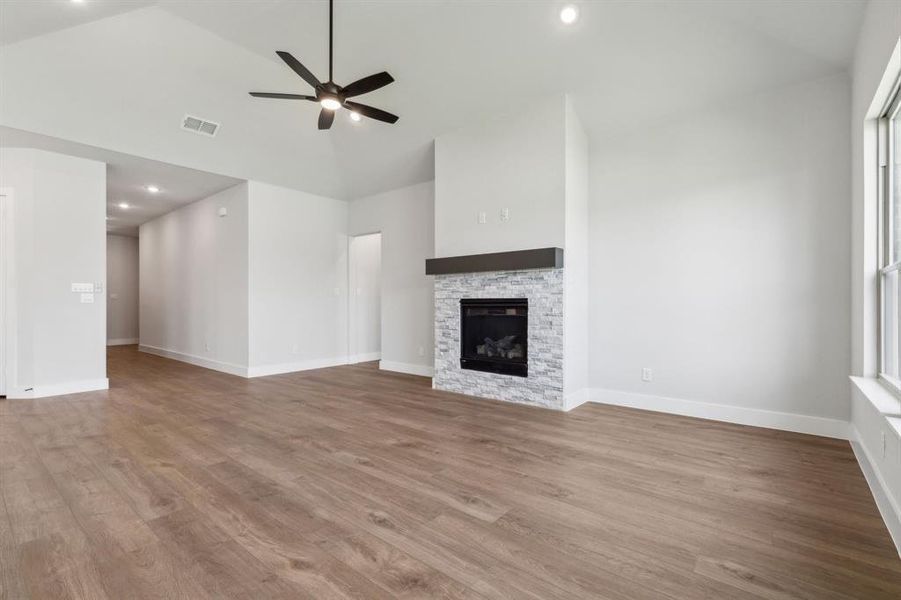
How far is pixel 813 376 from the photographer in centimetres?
341

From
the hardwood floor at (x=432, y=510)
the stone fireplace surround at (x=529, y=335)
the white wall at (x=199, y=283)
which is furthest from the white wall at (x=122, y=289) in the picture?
the stone fireplace surround at (x=529, y=335)

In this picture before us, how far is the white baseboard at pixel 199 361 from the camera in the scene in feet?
20.3

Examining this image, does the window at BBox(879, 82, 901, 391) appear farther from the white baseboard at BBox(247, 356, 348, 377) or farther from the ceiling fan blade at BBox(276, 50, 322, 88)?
the white baseboard at BBox(247, 356, 348, 377)

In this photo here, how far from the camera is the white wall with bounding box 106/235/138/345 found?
10188 millimetres

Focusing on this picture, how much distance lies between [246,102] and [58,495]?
4376mm

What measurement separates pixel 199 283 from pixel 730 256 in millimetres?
7656

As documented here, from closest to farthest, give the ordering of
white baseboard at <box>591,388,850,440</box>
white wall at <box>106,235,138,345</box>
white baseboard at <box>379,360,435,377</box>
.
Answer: white baseboard at <box>591,388,850,440</box>, white baseboard at <box>379,360,435,377</box>, white wall at <box>106,235,138,345</box>

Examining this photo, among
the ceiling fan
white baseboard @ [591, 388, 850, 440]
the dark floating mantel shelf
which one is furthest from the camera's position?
the dark floating mantel shelf

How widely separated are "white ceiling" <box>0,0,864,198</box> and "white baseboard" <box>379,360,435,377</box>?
10.6 feet

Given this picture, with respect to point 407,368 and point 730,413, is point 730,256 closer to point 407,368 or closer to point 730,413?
point 730,413

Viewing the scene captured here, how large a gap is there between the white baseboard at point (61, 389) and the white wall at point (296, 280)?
174 centimetres

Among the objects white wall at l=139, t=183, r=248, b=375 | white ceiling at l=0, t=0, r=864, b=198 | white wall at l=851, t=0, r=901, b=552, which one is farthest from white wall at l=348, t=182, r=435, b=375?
white wall at l=851, t=0, r=901, b=552

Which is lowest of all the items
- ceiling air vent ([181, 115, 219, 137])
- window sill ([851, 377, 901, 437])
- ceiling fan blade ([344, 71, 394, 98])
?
window sill ([851, 377, 901, 437])

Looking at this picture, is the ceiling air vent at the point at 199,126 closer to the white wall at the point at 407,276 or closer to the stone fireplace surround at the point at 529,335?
the white wall at the point at 407,276
